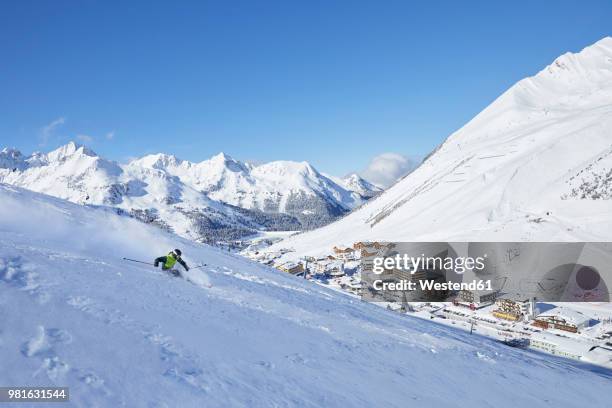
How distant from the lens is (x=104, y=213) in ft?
94.2

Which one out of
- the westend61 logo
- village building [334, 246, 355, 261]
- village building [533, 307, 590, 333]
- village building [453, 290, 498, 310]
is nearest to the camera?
village building [533, 307, 590, 333]

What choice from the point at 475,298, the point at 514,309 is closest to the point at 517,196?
the point at 475,298

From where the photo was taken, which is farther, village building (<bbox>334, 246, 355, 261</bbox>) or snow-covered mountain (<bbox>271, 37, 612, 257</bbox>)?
village building (<bbox>334, 246, 355, 261</bbox>)

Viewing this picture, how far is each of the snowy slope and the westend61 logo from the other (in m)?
68.2

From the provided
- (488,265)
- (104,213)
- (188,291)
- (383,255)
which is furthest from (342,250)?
(188,291)

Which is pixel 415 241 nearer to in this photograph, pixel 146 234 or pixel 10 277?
pixel 146 234

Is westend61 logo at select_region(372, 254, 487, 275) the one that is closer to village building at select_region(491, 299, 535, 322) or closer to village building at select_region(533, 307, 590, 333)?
village building at select_region(491, 299, 535, 322)

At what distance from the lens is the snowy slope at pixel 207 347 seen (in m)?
7.57

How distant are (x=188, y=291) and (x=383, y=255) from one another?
9643cm
